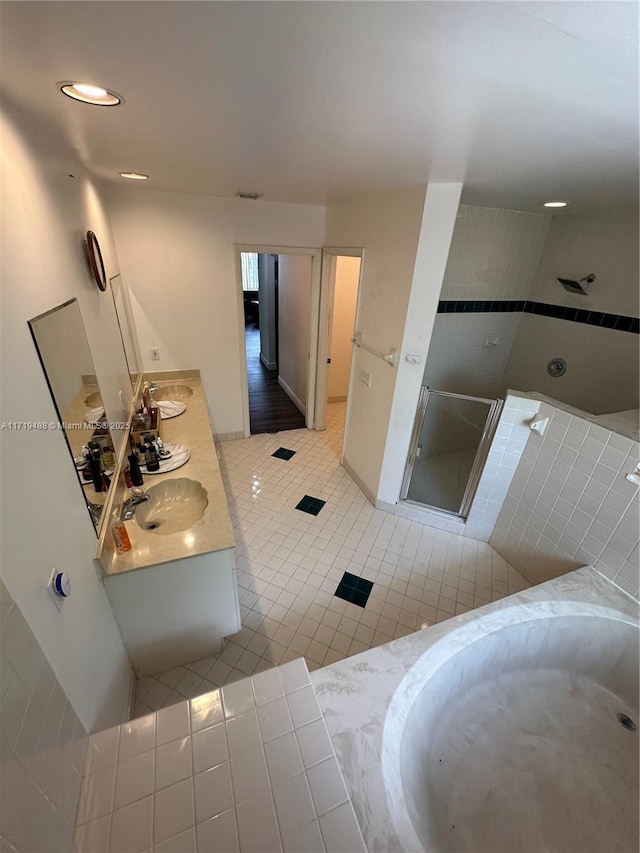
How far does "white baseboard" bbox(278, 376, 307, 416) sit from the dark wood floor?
0.04 meters

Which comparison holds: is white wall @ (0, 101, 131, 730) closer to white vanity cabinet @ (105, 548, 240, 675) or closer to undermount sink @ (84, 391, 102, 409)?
white vanity cabinet @ (105, 548, 240, 675)

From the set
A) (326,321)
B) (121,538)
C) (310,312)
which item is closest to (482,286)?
(326,321)

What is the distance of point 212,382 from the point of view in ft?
11.2

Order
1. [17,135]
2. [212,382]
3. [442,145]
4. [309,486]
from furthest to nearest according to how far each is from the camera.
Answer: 1. [212,382]
2. [309,486]
3. [442,145]
4. [17,135]

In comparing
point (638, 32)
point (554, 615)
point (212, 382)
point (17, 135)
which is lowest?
point (554, 615)

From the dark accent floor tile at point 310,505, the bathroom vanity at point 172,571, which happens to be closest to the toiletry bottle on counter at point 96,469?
the bathroom vanity at point 172,571

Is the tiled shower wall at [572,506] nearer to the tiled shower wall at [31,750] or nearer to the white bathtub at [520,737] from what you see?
the white bathtub at [520,737]

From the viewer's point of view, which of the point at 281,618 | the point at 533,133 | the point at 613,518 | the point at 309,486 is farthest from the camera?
the point at 309,486

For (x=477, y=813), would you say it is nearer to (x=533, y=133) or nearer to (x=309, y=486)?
(x=309, y=486)

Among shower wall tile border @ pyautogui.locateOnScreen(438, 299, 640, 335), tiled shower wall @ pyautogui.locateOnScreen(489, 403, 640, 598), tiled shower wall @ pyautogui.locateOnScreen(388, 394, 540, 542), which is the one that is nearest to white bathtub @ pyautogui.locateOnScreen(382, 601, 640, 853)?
tiled shower wall @ pyautogui.locateOnScreen(489, 403, 640, 598)

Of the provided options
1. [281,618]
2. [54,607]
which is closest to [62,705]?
[54,607]

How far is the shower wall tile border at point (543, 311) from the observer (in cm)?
256

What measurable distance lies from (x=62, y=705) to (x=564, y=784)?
193cm

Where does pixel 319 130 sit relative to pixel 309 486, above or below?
above
